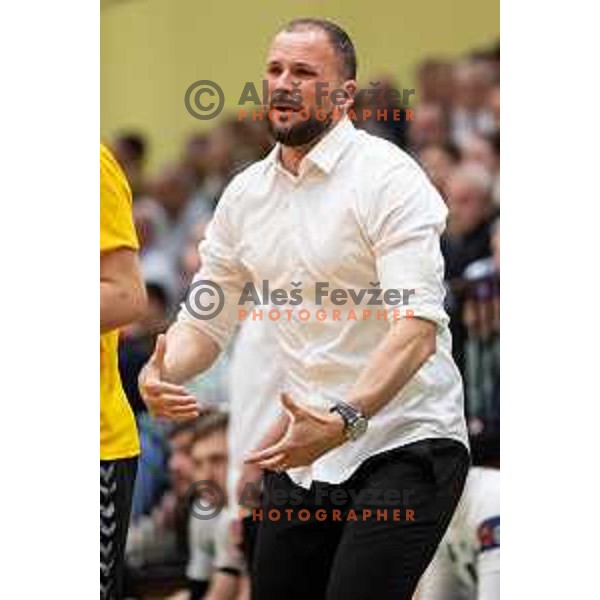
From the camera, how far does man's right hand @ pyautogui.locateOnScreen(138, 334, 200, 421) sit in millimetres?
3816

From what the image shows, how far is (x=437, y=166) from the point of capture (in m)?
4.89

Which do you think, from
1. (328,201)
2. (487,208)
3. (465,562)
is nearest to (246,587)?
(465,562)

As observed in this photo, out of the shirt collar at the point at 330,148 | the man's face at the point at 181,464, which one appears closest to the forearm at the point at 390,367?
the shirt collar at the point at 330,148

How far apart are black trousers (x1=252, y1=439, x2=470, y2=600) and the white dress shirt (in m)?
0.03

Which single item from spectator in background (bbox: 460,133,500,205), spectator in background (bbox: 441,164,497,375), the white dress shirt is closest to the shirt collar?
the white dress shirt

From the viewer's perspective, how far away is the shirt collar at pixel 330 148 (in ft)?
12.4
